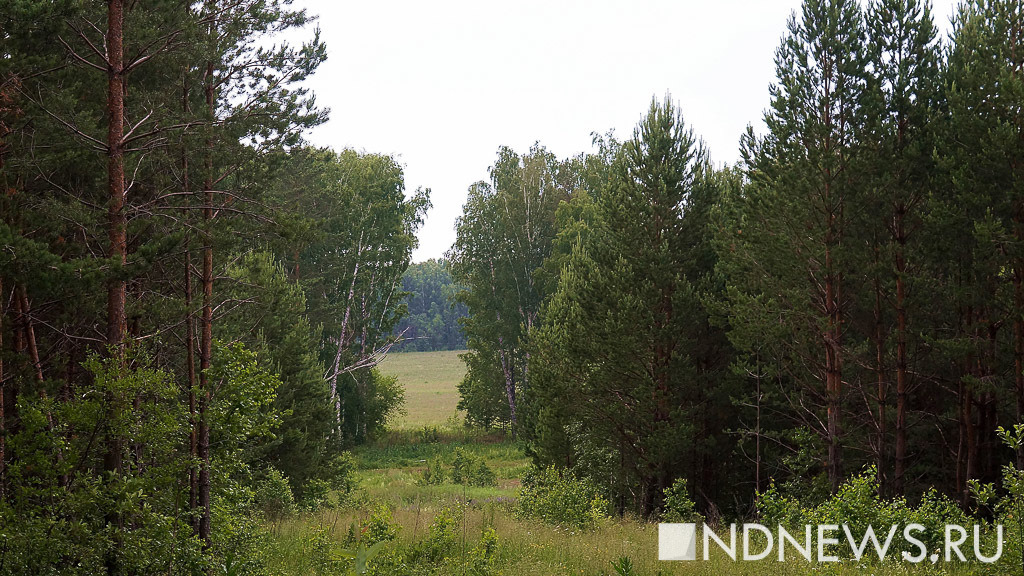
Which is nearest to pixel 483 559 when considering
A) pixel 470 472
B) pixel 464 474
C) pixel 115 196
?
pixel 115 196

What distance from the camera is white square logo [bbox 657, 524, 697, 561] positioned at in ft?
33.8

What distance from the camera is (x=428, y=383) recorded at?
8019 centimetres

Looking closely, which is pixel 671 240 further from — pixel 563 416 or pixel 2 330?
pixel 2 330

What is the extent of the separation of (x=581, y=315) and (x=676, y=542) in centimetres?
788

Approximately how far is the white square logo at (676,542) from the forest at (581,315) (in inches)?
41.6

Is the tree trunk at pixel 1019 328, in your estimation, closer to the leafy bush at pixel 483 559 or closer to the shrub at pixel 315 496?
the leafy bush at pixel 483 559

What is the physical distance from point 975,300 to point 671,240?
22.4ft

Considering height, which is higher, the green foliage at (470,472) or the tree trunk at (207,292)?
the tree trunk at (207,292)

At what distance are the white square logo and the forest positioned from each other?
1056 millimetres

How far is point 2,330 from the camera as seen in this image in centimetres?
948

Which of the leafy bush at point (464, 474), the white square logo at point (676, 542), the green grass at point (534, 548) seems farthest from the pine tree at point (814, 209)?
the leafy bush at point (464, 474)

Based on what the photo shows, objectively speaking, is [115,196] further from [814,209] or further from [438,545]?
[814,209]

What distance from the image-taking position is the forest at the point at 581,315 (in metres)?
8.34

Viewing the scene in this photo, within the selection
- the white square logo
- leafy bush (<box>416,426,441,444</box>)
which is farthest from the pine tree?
leafy bush (<box>416,426,441,444</box>)
